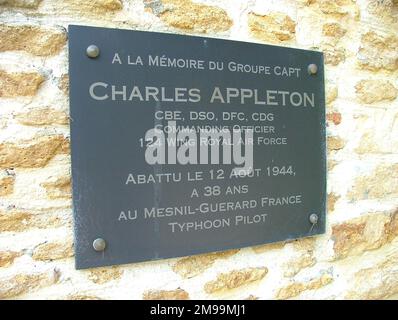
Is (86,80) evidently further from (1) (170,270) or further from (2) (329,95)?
(2) (329,95)

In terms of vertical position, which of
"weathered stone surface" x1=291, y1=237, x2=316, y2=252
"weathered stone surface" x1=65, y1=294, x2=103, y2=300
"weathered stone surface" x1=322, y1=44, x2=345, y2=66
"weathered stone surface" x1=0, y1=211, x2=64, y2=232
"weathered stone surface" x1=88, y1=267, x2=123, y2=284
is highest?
"weathered stone surface" x1=322, y1=44, x2=345, y2=66

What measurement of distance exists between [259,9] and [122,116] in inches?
26.4

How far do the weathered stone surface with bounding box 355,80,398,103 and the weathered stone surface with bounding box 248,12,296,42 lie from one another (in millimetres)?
378

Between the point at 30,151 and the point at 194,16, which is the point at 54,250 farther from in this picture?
the point at 194,16

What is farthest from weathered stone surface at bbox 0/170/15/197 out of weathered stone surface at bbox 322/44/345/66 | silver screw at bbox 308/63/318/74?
weathered stone surface at bbox 322/44/345/66

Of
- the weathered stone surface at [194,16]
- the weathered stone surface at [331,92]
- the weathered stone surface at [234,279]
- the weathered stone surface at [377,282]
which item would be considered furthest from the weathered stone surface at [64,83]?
the weathered stone surface at [377,282]

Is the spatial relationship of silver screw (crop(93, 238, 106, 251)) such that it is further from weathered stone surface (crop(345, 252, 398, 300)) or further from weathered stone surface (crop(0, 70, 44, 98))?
weathered stone surface (crop(345, 252, 398, 300))

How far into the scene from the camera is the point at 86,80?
3.53ft

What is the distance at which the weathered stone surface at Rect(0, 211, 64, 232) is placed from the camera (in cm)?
102

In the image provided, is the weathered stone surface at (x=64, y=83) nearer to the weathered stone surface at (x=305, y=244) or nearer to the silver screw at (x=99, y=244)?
the silver screw at (x=99, y=244)

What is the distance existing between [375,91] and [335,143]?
0.31 metres

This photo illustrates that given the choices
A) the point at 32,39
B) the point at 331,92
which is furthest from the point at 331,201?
the point at 32,39

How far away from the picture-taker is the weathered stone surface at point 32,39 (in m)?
1.02

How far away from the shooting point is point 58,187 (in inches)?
42.0
